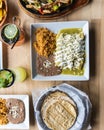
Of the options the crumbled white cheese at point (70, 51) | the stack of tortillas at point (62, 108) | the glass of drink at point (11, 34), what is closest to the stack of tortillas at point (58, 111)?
the stack of tortillas at point (62, 108)

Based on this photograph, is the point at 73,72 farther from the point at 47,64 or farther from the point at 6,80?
the point at 6,80

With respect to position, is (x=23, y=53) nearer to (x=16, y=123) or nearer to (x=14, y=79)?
(x=14, y=79)

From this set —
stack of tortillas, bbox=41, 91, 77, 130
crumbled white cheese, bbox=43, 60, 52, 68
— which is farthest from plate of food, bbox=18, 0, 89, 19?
stack of tortillas, bbox=41, 91, 77, 130

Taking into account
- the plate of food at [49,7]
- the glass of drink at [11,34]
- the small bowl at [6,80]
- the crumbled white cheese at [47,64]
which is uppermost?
the plate of food at [49,7]

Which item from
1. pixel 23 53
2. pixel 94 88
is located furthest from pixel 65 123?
pixel 23 53

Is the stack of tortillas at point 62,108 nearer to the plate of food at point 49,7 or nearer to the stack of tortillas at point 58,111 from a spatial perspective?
the stack of tortillas at point 58,111

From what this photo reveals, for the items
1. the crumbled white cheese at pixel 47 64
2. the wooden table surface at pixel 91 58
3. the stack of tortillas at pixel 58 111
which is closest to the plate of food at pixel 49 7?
the wooden table surface at pixel 91 58

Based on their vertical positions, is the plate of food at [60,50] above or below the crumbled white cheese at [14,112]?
above

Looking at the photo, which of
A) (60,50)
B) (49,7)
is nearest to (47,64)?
(60,50)
